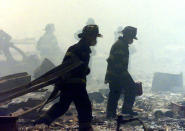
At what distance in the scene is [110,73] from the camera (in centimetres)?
831

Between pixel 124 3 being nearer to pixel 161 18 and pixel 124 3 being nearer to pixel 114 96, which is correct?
pixel 161 18

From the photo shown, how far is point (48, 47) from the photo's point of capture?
22250 millimetres

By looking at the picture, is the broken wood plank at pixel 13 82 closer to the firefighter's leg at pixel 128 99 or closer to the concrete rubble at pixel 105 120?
the concrete rubble at pixel 105 120

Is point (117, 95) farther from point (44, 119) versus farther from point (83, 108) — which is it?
point (44, 119)

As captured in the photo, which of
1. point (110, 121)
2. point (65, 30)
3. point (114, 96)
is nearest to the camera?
point (110, 121)

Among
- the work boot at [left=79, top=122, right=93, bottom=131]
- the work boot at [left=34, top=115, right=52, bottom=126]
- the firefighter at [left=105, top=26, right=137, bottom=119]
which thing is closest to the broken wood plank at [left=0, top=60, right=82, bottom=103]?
the work boot at [left=34, top=115, right=52, bottom=126]

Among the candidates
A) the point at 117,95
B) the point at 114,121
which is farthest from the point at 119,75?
the point at 114,121

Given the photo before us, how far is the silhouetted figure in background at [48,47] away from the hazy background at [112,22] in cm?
473

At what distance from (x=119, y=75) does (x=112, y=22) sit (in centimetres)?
5177

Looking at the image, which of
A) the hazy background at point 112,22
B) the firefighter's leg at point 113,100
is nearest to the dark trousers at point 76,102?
the firefighter's leg at point 113,100

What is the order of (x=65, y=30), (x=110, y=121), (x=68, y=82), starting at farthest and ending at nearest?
(x=65, y=30) < (x=110, y=121) < (x=68, y=82)

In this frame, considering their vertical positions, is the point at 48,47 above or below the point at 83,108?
above

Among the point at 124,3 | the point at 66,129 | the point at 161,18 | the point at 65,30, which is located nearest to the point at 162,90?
the point at 66,129

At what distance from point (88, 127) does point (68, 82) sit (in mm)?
983
